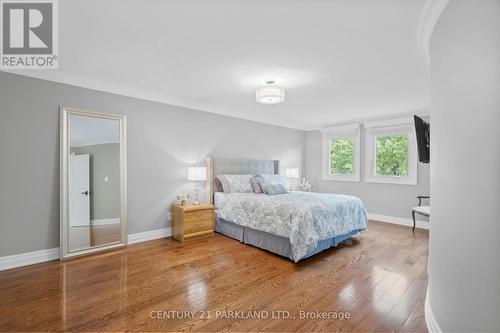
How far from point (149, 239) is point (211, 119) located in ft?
8.11

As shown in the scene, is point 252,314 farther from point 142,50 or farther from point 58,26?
point 58,26

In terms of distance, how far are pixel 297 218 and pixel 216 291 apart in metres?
1.30

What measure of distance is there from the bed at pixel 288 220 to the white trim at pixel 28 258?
Result: 94.1 inches

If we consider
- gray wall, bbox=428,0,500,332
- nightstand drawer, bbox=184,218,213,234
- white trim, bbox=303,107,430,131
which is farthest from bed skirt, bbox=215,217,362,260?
white trim, bbox=303,107,430,131

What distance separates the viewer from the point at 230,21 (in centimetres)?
197

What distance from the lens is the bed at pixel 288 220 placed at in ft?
9.98

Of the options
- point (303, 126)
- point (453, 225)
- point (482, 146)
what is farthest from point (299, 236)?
point (303, 126)

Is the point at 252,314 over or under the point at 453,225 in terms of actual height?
under

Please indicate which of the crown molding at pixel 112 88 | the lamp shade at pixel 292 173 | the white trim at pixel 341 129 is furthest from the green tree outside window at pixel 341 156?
the crown molding at pixel 112 88

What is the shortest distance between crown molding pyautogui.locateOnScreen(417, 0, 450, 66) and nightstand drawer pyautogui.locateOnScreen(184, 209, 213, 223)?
360cm

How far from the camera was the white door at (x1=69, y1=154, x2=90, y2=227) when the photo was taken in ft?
10.6

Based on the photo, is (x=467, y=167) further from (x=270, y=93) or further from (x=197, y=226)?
(x=197, y=226)

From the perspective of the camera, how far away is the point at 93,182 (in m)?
3.42

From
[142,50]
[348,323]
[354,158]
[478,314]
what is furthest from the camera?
[354,158]
